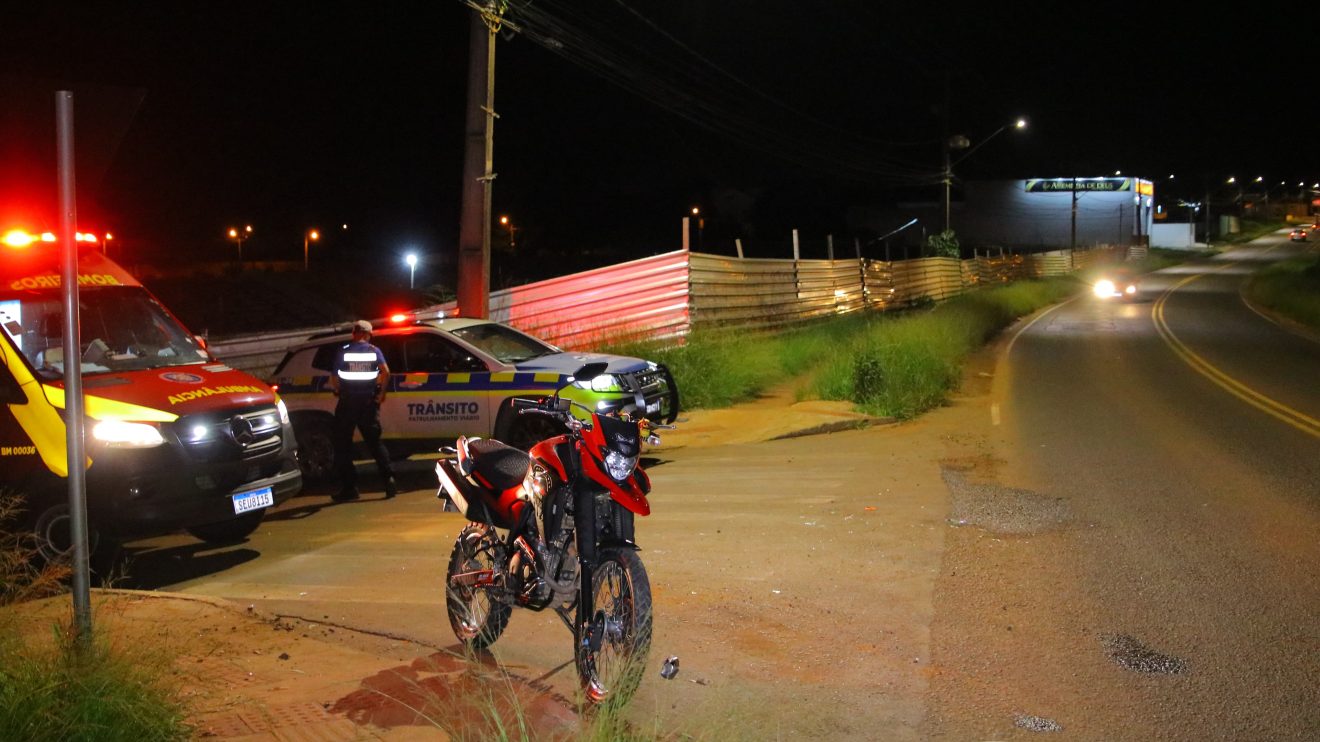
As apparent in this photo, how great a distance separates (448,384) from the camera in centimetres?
1198

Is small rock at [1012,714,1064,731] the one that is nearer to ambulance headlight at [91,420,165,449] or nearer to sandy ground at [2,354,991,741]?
sandy ground at [2,354,991,741]

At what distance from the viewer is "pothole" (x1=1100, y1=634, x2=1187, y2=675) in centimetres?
559

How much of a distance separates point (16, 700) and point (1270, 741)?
16.9 feet

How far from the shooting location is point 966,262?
49.8 metres

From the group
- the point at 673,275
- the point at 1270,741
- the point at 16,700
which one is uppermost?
the point at 673,275

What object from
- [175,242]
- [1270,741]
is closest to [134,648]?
[1270,741]

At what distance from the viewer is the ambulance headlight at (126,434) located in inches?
311

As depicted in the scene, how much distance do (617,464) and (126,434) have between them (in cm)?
471

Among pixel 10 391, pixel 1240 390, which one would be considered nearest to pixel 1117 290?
pixel 1240 390

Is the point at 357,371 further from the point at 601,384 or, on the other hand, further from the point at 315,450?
the point at 601,384

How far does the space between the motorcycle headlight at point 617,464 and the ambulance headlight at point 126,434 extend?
181 inches

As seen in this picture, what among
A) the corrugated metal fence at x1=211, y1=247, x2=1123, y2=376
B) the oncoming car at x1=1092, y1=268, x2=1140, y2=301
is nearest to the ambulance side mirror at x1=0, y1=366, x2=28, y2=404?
the corrugated metal fence at x1=211, y1=247, x2=1123, y2=376

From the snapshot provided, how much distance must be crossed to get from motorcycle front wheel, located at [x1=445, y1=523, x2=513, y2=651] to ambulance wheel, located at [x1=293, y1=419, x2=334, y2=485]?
22.1ft

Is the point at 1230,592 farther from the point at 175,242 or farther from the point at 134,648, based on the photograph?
the point at 175,242
